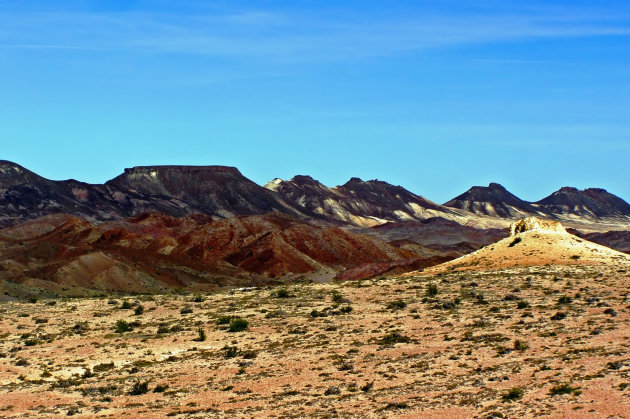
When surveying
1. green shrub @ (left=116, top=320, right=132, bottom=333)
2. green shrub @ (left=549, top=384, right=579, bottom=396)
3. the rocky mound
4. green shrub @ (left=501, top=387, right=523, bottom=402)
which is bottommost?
green shrub @ (left=501, top=387, right=523, bottom=402)

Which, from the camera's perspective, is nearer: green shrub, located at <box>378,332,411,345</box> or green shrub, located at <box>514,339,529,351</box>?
green shrub, located at <box>514,339,529,351</box>

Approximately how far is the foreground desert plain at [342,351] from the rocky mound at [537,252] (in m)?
4.67

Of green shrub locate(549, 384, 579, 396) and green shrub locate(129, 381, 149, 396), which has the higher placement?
green shrub locate(549, 384, 579, 396)

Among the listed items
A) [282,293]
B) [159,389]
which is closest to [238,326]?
[159,389]

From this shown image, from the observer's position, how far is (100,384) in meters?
34.1

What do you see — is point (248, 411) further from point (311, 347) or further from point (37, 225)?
point (37, 225)

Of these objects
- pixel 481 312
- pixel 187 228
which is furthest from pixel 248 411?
pixel 187 228

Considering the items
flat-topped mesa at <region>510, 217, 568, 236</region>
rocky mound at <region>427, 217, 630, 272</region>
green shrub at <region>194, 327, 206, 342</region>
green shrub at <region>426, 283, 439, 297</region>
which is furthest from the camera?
flat-topped mesa at <region>510, 217, 568, 236</region>

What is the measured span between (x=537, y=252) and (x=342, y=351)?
36.5m

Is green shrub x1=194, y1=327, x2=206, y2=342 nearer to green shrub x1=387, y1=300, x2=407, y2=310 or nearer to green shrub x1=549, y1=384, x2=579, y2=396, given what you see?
green shrub x1=387, y1=300, x2=407, y2=310

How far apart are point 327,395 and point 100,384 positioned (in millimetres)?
9707

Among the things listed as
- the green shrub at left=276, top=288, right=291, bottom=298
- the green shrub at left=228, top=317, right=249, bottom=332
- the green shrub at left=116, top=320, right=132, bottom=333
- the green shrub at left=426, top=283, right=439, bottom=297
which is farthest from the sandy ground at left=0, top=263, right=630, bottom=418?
the green shrub at left=276, top=288, right=291, bottom=298

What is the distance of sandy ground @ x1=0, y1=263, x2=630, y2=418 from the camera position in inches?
A: 1107

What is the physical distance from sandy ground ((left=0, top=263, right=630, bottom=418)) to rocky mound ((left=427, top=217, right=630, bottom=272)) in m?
8.30
